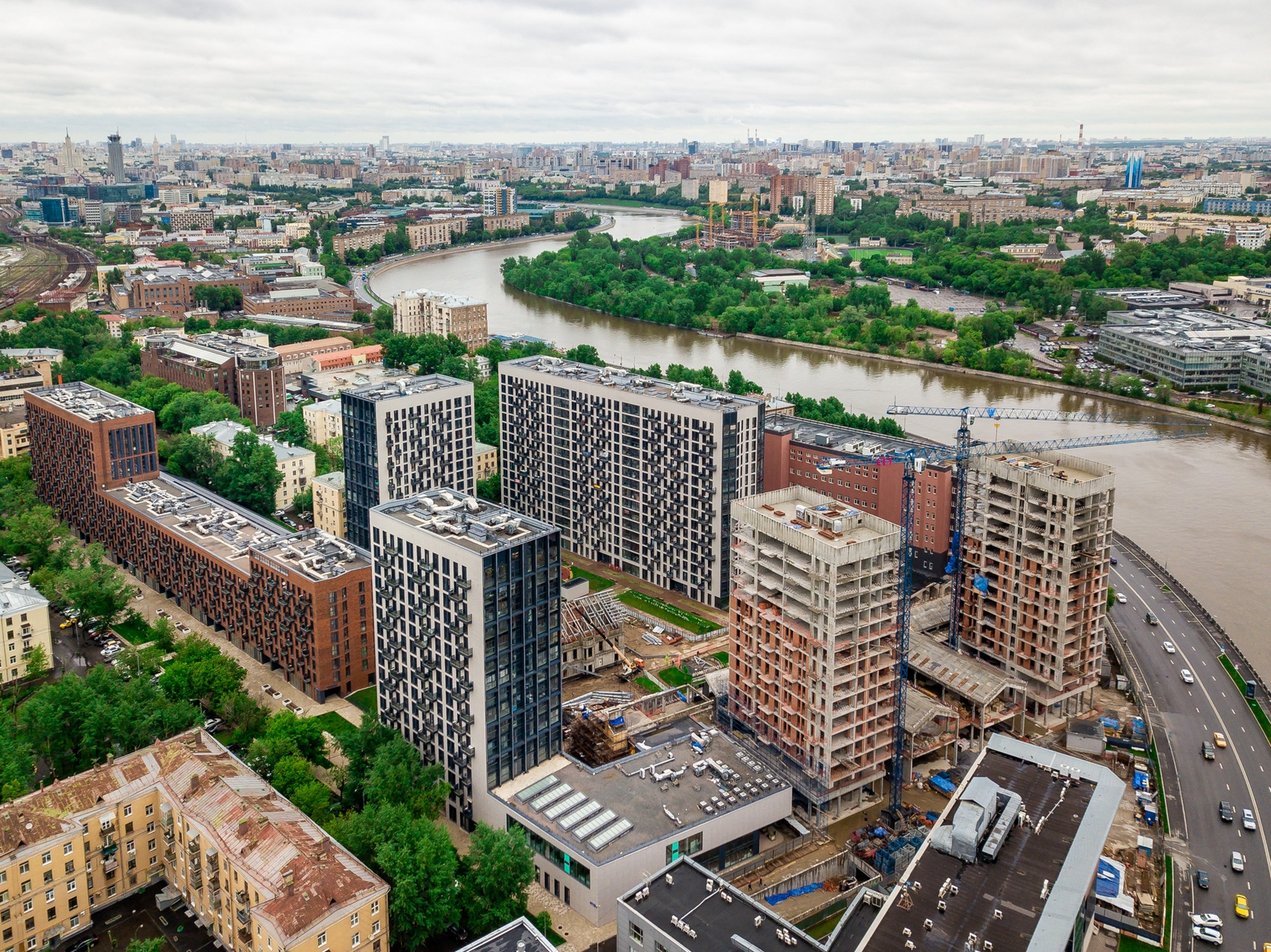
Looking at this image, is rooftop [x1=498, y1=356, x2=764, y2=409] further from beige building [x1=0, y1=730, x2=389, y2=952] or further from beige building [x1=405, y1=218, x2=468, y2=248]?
beige building [x1=405, y1=218, x2=468, y2=248]

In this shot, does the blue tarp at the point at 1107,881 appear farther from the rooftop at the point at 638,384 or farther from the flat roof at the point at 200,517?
the flat roof at the point at 200,517

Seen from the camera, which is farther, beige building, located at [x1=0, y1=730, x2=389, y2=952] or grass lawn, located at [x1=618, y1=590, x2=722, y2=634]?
grass lawn, located at [x1=618, y1=590, x2=722, y2=634]

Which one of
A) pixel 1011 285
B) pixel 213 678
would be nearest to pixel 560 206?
pixel 1011 285

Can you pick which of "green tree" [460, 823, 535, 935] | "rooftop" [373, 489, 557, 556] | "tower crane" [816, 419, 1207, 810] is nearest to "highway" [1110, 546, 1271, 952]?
"tower crane" [816, 419, 1207, 810]

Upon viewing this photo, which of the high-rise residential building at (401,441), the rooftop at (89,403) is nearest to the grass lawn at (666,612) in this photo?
the high-rise residential building at (401,441)

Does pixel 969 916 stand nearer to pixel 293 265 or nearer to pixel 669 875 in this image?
pixel 669 875

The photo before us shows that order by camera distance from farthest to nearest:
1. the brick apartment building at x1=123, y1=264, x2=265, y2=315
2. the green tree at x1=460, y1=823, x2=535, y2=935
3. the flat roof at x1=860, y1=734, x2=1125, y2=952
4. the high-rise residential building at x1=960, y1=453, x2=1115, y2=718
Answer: the brick apartment building at x1=123, y1=264, x2=265, y2=315 < the high-rise residential building at x1=960, y1=453, x2=1115, y2=718 < the green tree at x1=460, y1=823, x2=535, y2=935 < the flat roof at x1=860, y1=734, x2=1125, y2=952
